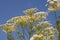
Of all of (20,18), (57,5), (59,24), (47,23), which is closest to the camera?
(59,24)

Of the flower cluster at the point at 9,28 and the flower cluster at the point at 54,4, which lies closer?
the flower cluster at the point at 54,4

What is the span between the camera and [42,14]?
7.15 ft

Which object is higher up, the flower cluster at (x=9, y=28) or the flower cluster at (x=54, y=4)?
the flower cluster at (x=9, y=28)

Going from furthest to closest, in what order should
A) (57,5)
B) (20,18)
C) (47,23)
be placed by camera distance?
(20,18), (47,23), (57,5)

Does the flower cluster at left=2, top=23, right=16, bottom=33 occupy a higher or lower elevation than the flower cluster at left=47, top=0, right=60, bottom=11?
higher

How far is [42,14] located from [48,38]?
0.65 meters

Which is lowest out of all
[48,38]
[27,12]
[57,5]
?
[48,38]

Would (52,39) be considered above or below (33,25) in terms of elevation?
below

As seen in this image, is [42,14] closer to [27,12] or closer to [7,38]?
[27,12]

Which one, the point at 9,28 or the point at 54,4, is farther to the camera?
the point at 9,28

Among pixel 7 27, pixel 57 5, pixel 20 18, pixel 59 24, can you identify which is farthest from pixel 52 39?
pixel 7 27

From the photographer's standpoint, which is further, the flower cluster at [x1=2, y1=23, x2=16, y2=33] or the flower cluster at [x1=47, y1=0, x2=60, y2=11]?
the flower cluster at [x1=2, y1=23, x2=16, y2=33]

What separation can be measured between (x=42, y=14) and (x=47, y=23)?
0.25 meters

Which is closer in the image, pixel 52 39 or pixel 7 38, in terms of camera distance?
pixel 52 39
